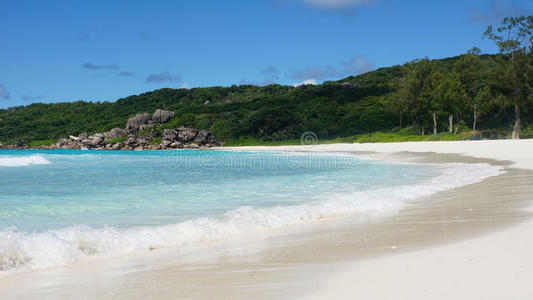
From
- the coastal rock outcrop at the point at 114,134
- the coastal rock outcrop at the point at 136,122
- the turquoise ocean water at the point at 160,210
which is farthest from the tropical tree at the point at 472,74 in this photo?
the coastal rock outcrop at the point at 114,134

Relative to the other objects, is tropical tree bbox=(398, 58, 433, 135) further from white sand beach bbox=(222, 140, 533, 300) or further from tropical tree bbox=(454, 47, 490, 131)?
white sand beach bbox=(222, 140, 533, 300)

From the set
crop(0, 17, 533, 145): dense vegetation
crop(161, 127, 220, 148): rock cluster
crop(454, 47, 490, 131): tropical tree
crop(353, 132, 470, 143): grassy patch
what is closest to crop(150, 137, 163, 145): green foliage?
crop(161, 127, 220, 148): rock cluster

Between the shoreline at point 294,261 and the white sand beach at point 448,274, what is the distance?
0.03 metres

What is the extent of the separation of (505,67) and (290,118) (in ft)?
147

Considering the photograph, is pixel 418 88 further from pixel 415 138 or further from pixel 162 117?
pixel 162 117

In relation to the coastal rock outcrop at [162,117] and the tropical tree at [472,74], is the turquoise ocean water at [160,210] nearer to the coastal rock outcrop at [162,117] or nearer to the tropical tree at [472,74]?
the tropical tree at [472,74]

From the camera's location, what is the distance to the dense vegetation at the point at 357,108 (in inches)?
1636

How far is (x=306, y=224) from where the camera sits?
6.10 m

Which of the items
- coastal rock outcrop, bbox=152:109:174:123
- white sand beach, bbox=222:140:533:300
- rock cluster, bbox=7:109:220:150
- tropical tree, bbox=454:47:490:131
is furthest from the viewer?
coastal rock outcrop, bbox=152:109:174:123

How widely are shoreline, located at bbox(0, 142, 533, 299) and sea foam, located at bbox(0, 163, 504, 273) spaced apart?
327mm

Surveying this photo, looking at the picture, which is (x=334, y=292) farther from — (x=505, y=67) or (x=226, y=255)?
(x=505, y=67)

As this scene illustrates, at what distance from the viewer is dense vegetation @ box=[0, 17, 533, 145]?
41.6 m

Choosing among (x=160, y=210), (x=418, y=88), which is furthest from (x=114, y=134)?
(x=160, y=210)

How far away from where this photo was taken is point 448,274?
3.14 metres
